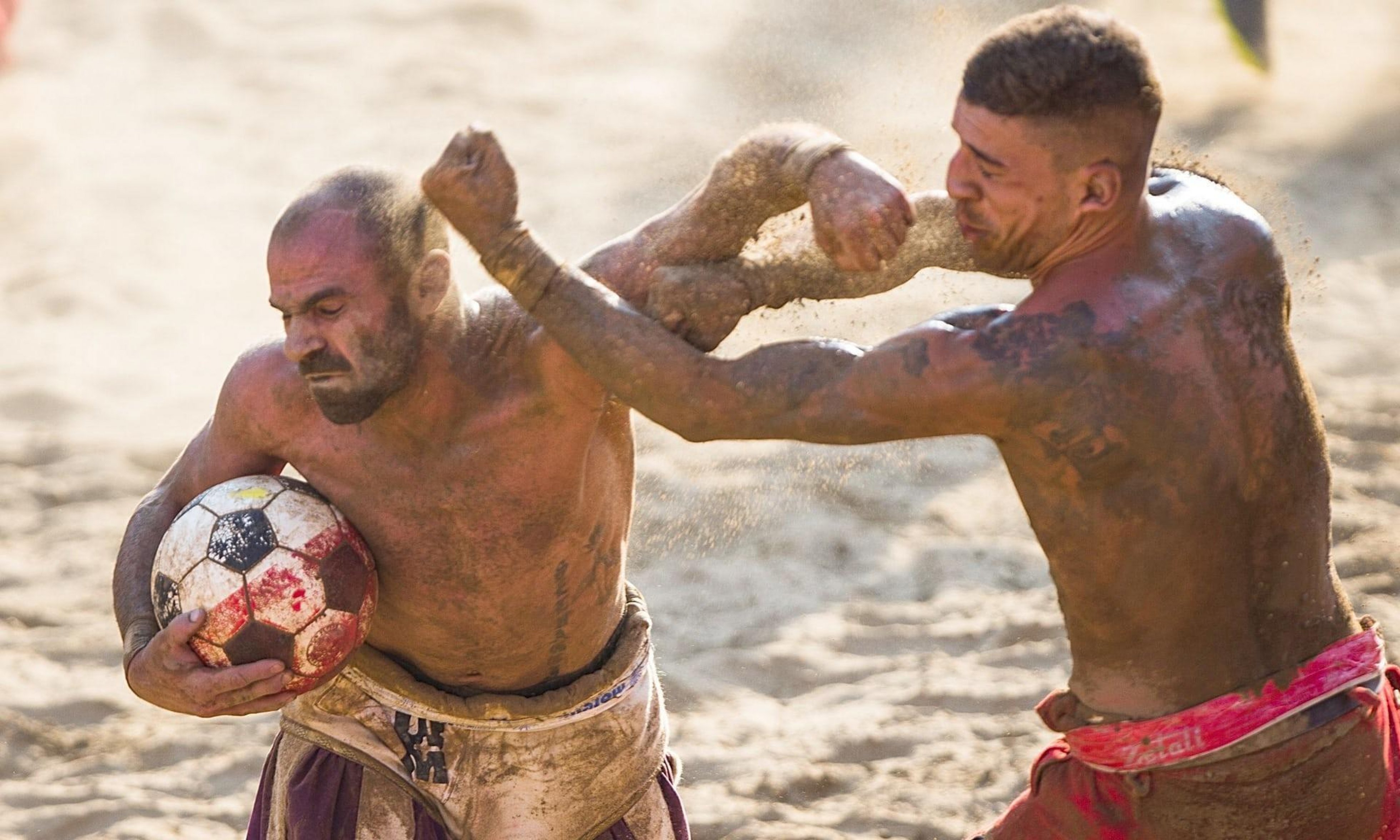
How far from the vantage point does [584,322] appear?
113 inches

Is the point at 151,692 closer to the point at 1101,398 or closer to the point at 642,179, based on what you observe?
the point at 1101,398

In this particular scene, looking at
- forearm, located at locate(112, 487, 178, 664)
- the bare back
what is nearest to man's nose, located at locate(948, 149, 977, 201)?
the bare back

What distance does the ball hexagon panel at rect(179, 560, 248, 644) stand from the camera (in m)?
2.99

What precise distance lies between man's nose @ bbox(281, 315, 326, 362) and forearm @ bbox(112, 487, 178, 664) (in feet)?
1.88

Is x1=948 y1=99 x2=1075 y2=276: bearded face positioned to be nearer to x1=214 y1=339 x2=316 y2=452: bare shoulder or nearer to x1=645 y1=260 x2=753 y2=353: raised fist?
x1=645 y1=260 x2=753 y2=353: raised fist

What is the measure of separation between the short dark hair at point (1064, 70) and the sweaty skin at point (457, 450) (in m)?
0.33

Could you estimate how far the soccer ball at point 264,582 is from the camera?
9.83 feet

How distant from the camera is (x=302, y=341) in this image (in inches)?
118

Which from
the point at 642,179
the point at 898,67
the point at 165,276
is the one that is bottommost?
the point at 165,276

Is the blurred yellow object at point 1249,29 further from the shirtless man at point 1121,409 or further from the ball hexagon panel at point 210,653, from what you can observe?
the ball hexagon panel at point 210,653

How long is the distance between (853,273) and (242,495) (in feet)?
4.24

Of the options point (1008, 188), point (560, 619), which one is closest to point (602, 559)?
point (560, 619)

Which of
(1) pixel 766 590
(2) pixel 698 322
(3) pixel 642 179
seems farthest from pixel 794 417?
(3) pixel 642 179

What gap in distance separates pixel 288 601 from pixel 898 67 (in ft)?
25.6
